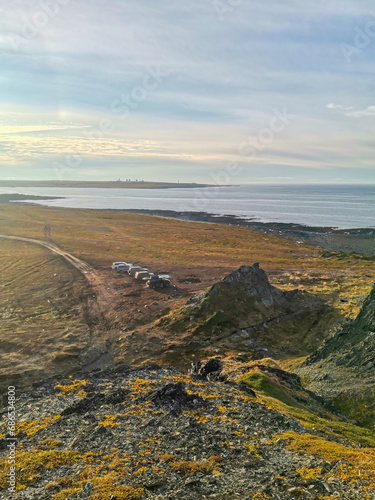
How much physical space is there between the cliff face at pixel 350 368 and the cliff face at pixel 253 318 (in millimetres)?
6976

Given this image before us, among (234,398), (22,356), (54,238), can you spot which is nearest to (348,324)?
(234,398)

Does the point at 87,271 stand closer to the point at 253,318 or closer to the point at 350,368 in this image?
the point at 253,318

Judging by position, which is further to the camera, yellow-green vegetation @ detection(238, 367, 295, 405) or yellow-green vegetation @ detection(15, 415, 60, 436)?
yellow-green vegetation @ detection(238, 367, 295, 405)

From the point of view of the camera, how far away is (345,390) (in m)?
23.8

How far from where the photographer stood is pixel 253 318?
4106 cm

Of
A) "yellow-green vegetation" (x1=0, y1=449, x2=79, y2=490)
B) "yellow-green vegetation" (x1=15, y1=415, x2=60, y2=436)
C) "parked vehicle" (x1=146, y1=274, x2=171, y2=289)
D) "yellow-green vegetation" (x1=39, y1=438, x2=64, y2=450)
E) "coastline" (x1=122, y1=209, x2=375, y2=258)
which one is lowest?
"yellow-green vegetation" (x1=15, y1=415, x2=60, y2=436)

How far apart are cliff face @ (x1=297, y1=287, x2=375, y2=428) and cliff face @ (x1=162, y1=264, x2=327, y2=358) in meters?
6.98

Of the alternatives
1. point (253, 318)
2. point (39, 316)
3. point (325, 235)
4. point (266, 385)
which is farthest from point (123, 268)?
point (325, 235)

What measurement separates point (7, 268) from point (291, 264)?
6180cm

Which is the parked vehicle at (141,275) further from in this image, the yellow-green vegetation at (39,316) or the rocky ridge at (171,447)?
the rocky ridge at (171,447)

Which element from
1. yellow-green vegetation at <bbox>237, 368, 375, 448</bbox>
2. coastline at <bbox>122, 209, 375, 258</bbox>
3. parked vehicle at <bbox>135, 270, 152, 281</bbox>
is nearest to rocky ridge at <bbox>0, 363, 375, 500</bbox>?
yellow-green vegetation at <bbox>237, 368, 375, 448</bbox>

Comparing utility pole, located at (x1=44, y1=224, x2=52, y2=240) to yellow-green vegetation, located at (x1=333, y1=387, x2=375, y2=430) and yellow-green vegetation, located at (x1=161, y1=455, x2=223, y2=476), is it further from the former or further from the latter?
yellow-green vegetation, located at (x1=161, y1=455, x2=223, y2=476)

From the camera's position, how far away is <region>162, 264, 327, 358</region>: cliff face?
36562 millimetres

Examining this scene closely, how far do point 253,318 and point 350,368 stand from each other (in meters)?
16.3
